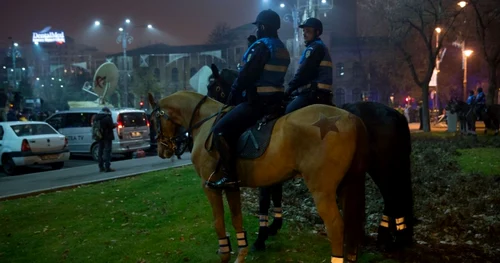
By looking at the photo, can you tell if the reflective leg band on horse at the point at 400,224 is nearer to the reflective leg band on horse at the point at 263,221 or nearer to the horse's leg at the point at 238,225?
the reflective leg band on horse at the point at 263,221

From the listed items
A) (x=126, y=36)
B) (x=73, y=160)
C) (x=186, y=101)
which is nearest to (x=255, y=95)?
(x=186, y=101)

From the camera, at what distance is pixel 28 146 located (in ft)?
55.8

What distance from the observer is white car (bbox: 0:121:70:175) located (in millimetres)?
17000

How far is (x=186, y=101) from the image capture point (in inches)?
259

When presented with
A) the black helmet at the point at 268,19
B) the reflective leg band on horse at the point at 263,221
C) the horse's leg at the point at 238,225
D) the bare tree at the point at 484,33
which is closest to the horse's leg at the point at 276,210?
the reflective leg band on horse at the point at 263,221

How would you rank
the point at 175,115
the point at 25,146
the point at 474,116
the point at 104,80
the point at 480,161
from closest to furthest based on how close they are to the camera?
the point at 175,115
the point at 480,161
the point at 25,146
the point at 474,116
the point at 104,80

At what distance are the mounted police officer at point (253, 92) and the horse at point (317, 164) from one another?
15 centimetres

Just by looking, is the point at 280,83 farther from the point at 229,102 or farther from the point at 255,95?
the point at 229,102

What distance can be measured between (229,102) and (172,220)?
10.2ft

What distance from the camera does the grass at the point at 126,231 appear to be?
6.62m

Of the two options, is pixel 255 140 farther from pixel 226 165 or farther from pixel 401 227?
pixel 401 227

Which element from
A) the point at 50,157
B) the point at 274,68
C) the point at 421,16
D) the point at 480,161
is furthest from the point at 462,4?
the point at 274,68

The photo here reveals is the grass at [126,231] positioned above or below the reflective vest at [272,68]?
below

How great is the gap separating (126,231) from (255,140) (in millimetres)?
3496
